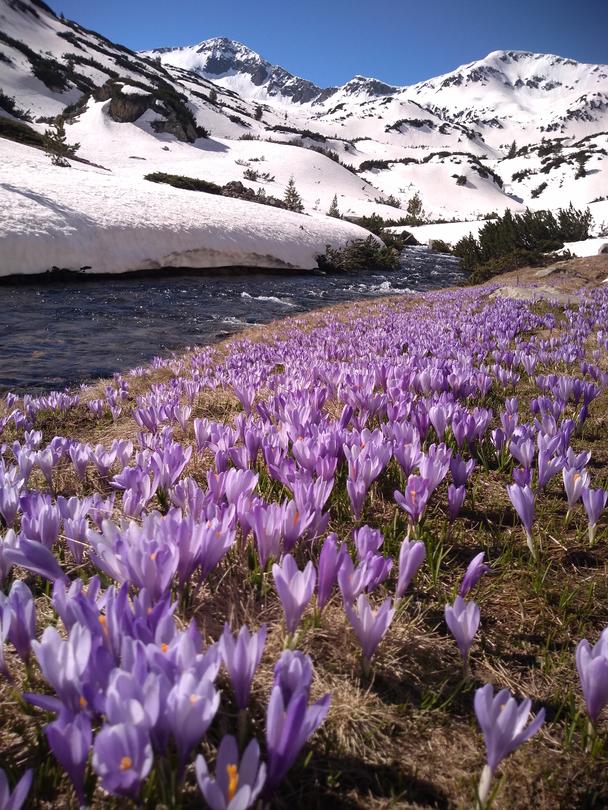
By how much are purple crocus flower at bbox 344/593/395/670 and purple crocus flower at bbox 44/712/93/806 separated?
62cm

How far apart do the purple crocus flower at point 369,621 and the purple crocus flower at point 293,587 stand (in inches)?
4.5

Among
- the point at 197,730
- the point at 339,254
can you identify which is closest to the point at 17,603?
the point at 197,730

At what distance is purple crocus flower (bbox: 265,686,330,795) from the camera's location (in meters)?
0.84

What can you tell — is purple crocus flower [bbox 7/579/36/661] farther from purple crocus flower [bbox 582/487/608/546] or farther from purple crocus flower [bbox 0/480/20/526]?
purple crocus flower [bbox 582/487/608/546]

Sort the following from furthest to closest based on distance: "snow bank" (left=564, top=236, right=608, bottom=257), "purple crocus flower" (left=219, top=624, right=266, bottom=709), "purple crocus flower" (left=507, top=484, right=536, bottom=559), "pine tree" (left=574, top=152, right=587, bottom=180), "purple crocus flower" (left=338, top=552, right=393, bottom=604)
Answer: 1. "pine tree" (left=574, top=152, right=587, bottom=180)
2. "snow bank" (left=564, top=236, right=608, bottom=257)
3. "purple crocus flower" (left=507, top=484, right=536, bottom=559)
4. "purple crocus flower" (left=338, top=552, right=393, bottom=604)
5. "purple crocus flower" (left=219, top=624, right=266, bottom=709)

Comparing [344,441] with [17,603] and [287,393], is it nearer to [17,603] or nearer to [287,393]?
[287,393]

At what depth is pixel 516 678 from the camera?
131 cm

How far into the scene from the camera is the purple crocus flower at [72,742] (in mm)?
821

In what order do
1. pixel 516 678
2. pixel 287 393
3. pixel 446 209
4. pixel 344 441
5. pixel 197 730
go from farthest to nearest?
pixel 446 209 → pixel 287 393 → pixel 344 441 → pixel 516 678 → pixel 197 730

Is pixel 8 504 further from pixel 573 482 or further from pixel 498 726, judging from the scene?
pixel 573 482

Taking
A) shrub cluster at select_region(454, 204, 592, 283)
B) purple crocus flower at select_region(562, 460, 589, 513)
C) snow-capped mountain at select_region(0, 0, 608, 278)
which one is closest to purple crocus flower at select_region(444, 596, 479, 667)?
purple crocus flower at select_region(562, 460, 589, 513)

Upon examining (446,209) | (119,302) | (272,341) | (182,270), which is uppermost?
(446,209)

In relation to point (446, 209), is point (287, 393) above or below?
below

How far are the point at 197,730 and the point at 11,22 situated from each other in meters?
109
